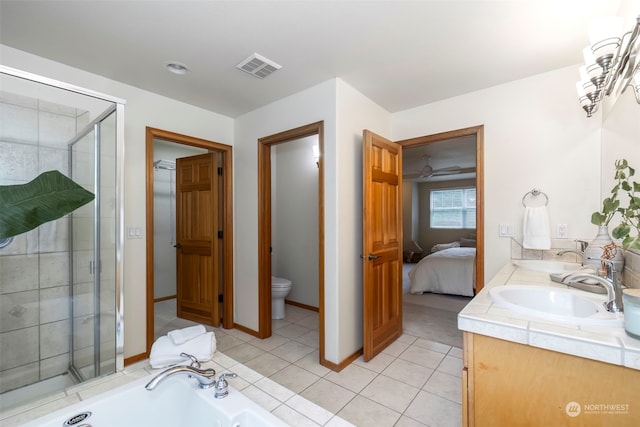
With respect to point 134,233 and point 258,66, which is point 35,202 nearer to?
point 134,233

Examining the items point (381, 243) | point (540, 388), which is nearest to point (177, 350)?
point (540, 388)

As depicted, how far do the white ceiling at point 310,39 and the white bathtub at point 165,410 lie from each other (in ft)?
6.41

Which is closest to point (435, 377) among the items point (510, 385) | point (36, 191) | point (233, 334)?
point (510, 385)

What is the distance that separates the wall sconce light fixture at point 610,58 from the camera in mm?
1285

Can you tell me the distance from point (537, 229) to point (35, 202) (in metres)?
3.08

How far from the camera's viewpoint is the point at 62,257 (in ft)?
6.81

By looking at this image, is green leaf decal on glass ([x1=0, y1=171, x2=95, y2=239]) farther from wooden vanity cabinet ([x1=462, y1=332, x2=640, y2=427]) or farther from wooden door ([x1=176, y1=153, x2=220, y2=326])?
wooden door ([x1=176, y1=153, x2=220, y2=326])

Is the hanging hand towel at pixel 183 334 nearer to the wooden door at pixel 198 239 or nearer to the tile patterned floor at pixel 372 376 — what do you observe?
the tile patterned floor at pixel 372 376

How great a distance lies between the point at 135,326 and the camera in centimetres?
251

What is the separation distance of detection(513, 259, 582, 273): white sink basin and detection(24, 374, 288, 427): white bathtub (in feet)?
6.66

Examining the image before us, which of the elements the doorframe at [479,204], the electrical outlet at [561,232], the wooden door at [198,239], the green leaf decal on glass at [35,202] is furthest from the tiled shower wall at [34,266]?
the electrical outlet at [561,232]

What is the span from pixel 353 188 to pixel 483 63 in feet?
4.52

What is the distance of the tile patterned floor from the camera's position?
6.03 feet

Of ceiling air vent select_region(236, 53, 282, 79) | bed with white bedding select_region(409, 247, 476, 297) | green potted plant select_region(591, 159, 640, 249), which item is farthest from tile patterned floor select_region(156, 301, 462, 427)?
ceiling air vent select_region(236, 53, 282, 79)
